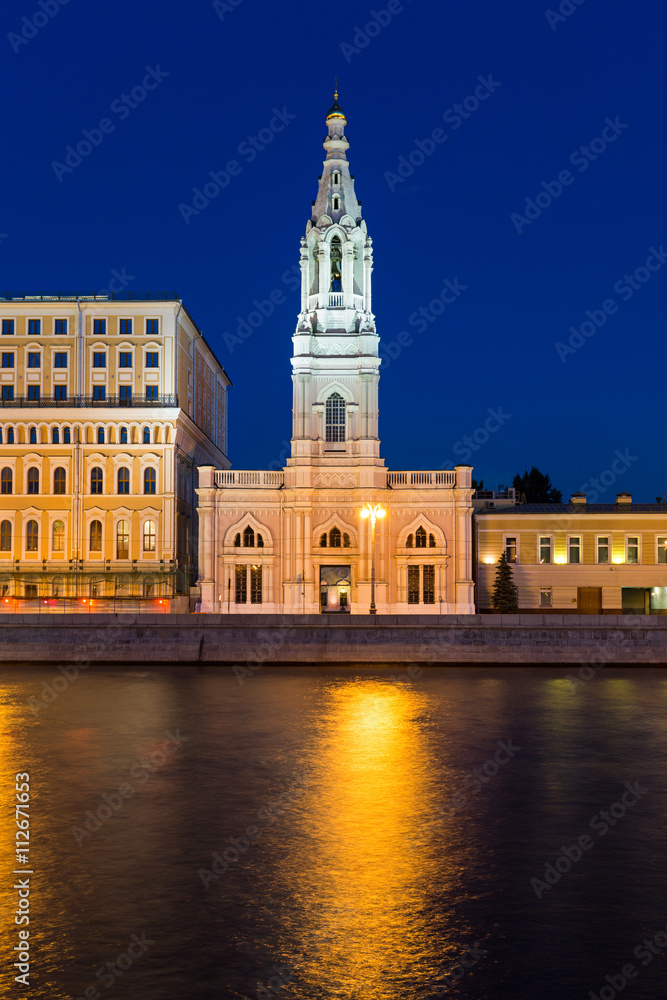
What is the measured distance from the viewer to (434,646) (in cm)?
4459

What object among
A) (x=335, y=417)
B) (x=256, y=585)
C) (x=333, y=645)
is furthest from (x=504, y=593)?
(x=333, y=645)

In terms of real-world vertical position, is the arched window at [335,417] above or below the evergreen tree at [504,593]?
above

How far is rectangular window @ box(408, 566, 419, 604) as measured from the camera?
66562mm

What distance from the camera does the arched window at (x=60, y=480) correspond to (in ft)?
237

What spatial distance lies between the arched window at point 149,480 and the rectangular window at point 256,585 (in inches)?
452

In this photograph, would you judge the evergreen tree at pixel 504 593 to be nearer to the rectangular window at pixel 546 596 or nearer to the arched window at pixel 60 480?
the rectangular window at pixel 546 596

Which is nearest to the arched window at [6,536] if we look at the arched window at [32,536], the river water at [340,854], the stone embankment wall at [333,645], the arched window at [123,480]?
the arched window at [32,536]

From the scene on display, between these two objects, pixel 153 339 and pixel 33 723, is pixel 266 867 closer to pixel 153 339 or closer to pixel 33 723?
pixel 33 723

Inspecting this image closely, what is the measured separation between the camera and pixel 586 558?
6731 centimetres

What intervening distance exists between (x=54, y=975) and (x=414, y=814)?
798 cm

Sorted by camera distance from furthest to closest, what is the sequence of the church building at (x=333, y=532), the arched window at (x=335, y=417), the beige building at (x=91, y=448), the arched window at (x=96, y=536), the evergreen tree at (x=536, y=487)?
the evergreen tree at (x=536, y=487)
the arched window at (x=96, y=536)
the beige building at (x=91, y=448)
the arched window at (x=335, y=417)
the church building at (x=333, y=532)

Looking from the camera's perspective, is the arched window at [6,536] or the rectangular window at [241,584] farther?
the arched window at [6,536]

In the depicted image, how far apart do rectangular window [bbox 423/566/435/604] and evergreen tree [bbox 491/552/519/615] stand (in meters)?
4.12

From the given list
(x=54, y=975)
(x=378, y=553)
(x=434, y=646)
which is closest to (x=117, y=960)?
(x=54, y=975)
